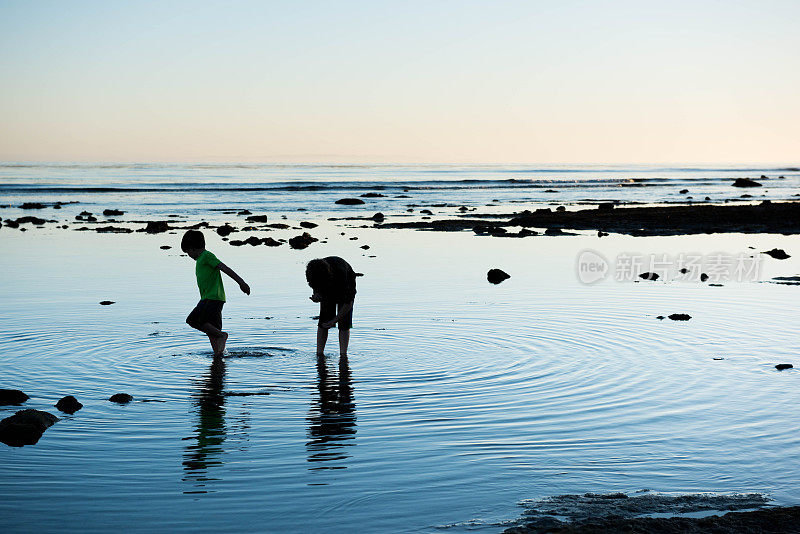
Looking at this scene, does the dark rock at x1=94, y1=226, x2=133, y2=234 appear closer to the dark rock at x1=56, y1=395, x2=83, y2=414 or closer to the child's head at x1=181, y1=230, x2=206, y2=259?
the child's head at x1=181, y1=230, x2=206, y2=259

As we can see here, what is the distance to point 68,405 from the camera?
30.7 feet

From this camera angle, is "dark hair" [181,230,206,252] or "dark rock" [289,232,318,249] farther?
"dark rock" [289,232,318,249]

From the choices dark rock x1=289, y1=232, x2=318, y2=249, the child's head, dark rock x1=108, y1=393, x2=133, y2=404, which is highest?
the child's head

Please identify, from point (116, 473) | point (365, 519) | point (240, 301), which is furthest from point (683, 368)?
point (240, 301)

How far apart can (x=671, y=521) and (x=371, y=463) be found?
2590 mm

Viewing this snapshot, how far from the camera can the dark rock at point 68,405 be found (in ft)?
30.6

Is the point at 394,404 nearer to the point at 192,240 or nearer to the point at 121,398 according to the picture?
the point at 121,398

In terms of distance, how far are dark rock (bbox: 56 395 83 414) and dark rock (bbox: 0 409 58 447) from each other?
2.23 ft

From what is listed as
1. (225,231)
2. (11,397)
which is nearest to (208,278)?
(11,397)

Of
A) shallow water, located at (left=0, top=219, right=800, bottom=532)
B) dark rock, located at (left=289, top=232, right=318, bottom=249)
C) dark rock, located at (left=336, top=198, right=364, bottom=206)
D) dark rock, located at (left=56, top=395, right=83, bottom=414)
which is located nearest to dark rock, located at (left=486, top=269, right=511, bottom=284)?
shallow water, located at (left=0, top=219, right=800, bottom=532)

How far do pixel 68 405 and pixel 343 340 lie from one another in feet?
12.9

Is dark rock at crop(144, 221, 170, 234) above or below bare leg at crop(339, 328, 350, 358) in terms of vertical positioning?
below

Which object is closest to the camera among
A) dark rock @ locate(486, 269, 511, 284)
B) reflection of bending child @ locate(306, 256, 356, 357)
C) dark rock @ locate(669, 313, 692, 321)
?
reflection of bending child @ locate(306, 256, 356, 357)

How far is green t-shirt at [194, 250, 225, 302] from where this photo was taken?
40.4 feet
